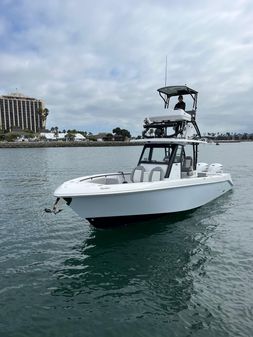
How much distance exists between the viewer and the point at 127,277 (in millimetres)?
8062

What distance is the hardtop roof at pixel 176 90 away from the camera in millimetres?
15016

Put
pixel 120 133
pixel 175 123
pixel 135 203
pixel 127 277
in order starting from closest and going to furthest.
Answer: pixel 127 277 → pixel 135 203 → pixel 175 123 → pixel 120 133

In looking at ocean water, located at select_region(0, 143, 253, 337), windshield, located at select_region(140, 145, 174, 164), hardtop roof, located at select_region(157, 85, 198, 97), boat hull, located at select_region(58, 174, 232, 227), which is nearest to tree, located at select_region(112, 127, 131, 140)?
hardtop roof, located at select_region(157, 85, 198, 97)

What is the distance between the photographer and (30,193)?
19859 mm

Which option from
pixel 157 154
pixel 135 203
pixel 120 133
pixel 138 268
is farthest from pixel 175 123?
pixel 120 133

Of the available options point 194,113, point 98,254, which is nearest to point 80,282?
point 98,254

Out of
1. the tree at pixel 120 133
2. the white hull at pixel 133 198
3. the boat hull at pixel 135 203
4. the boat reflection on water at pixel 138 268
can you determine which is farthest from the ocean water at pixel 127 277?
the tree at pixel 120 133

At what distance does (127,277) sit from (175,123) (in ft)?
25.1

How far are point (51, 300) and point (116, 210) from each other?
4.05 m

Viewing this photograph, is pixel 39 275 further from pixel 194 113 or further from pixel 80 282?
pixel 194 113

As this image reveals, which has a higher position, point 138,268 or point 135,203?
point 135,203

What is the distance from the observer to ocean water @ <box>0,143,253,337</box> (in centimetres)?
612

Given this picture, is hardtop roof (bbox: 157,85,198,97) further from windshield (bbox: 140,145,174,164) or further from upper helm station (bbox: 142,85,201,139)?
windshield (bbox: 140,145,174,164)

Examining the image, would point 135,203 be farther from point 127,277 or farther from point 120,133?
point 120,133
